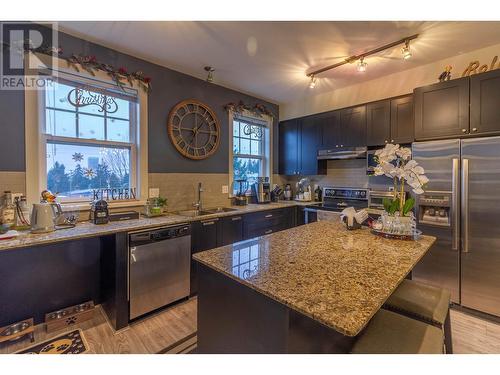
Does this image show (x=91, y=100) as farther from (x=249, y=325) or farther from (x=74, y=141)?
(x=249, y=325)

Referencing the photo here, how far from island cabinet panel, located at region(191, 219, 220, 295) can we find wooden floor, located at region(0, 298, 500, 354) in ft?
1.18

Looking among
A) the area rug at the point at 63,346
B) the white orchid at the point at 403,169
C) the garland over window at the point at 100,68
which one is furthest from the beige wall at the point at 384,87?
the area rug at the point at 63,346

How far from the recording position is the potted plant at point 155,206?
2.71 m

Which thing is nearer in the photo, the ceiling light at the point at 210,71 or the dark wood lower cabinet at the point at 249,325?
the dark wood lower cabinet at the point at 249,325

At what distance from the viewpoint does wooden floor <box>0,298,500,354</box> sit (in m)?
1.88

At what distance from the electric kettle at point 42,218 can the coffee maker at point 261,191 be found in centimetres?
268

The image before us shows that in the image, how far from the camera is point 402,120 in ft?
10.1

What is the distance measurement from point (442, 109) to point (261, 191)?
2.52 metres

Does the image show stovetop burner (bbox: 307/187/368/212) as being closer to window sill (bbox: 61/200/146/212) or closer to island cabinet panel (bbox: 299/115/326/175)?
island cabinet panel (bbox: 299/115/326/175)

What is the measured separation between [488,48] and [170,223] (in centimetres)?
386

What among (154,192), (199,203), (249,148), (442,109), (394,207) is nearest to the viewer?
(394,207)

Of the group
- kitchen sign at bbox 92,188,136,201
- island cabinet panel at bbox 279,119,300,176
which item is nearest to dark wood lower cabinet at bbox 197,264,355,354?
kitchen sign at bbox 92,188,136,201

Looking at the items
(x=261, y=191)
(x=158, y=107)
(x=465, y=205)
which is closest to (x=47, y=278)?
(x=158, y=107)

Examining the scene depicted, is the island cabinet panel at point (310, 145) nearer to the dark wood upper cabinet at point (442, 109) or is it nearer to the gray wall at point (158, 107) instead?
the gray wall at point (158, 107)
